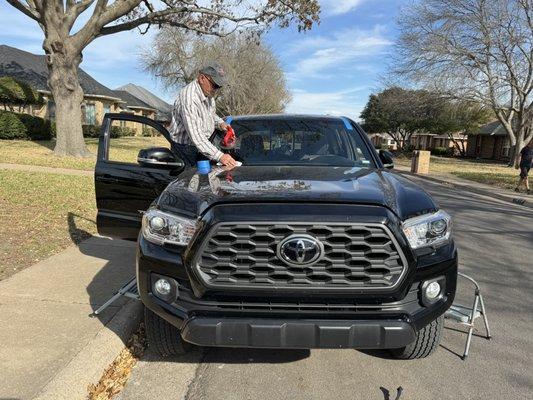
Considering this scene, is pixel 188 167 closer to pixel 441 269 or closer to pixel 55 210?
pixel 441 269

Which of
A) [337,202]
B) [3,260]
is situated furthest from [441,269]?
[3,260]

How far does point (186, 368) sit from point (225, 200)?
52.4 inches

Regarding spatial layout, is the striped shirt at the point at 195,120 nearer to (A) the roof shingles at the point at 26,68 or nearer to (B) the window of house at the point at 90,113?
(A) the roof shingles at the point at 26,68

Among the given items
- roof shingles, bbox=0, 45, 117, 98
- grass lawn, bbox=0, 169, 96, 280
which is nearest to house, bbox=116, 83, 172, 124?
roof shingles, bbox=0, 45, 117, 98

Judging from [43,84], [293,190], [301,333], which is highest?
[43,84]

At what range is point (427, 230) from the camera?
2924mm

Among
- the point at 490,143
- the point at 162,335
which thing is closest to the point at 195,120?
the point at 162,335

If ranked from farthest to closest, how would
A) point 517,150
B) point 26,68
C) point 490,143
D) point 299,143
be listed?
point 490,143 < point 26,68 < point 517,150 < point 299,143

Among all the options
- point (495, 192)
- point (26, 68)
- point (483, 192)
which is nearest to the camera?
point (495, 192)

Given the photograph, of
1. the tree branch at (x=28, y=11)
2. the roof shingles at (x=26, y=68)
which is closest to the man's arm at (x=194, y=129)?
the tree branch at (x=28, y=11)

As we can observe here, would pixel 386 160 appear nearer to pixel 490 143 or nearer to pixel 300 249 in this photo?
pixel 300 249

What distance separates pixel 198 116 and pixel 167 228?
1.74 meters

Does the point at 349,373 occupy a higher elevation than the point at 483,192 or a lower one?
higher

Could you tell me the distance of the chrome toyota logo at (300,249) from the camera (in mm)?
2713
